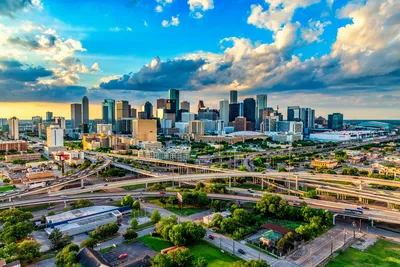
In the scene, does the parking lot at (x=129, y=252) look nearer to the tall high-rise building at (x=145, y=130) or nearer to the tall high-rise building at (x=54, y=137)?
the tall high-rise building at (x=54, y=137)

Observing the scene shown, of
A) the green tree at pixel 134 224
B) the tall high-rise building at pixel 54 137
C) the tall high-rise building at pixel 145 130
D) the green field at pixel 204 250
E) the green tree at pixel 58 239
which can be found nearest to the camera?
the green field at pixel 204 250

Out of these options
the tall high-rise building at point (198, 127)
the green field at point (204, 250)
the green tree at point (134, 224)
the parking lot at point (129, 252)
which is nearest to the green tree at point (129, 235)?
the parking lot at point (129, 252)

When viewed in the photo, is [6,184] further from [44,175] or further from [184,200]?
[184,200]

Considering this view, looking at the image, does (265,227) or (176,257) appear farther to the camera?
(265,227)

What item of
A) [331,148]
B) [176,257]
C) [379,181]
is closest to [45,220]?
[176,257]

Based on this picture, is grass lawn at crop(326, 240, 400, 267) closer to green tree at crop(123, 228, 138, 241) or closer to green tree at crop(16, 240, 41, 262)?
green tree at crop(123, 228, 138, 241)

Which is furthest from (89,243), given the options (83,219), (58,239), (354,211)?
(354,211)
